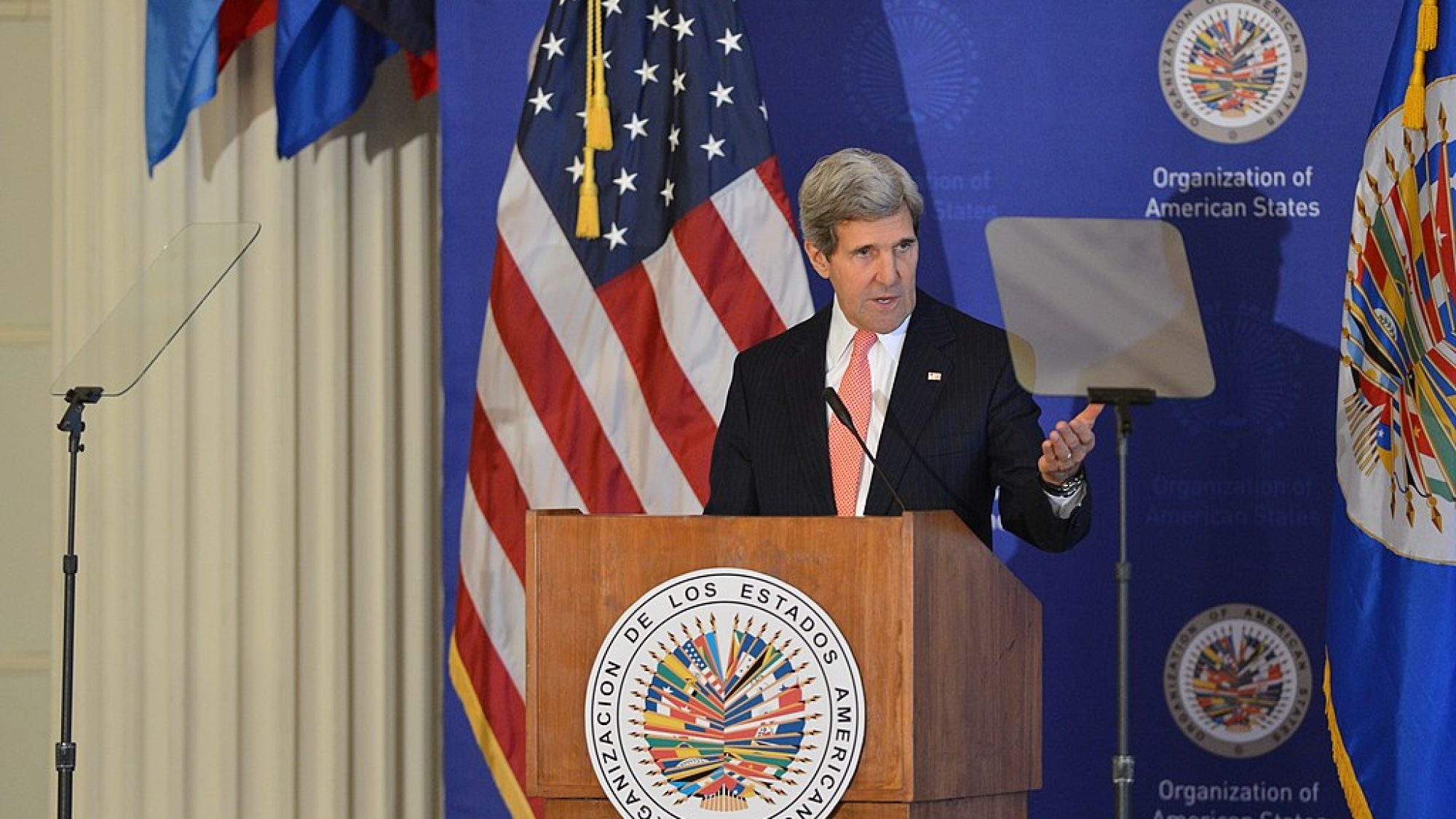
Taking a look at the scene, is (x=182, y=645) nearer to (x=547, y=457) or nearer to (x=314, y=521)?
(x=314, y=521)

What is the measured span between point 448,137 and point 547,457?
2.63 ft

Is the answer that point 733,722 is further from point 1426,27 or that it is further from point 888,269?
point 1426,27

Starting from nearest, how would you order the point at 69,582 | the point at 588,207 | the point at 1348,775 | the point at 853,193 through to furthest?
the point at 853,193 → the point at 69,582 → the point at 1348,775 → the point at 588,207

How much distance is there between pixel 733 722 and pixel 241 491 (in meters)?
2.34

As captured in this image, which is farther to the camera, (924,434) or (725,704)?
(924,434)

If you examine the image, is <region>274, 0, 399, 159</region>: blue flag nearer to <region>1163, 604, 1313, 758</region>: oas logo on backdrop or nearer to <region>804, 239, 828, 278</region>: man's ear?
<region>804, 239, 828, 278</region>: man's ear

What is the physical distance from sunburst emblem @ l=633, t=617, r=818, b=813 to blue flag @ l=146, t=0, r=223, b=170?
239cm

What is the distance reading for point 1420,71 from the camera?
333cm

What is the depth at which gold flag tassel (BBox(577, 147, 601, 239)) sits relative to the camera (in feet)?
12.6

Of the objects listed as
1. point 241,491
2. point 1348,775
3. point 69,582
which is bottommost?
point 1348,775

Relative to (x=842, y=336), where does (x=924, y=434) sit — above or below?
below

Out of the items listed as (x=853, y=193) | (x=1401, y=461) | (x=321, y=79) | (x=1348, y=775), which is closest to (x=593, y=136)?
(x=321, y=79)

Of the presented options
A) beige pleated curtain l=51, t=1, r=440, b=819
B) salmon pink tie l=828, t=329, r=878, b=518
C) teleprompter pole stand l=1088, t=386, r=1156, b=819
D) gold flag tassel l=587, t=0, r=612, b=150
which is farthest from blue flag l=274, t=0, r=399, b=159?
teleprompter pole stand l=1088, t=386, r=1156, b=819

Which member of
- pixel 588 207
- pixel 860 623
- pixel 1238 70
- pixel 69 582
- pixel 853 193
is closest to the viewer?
pixel 860 623
